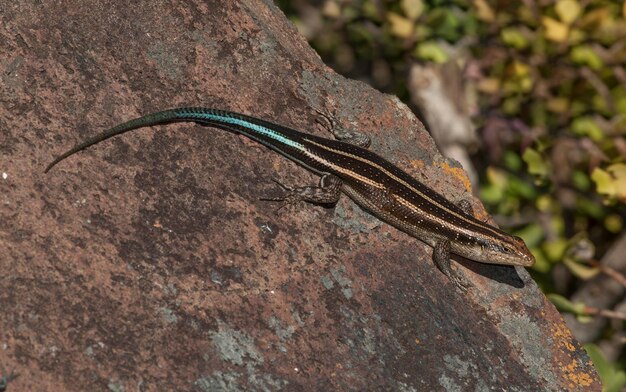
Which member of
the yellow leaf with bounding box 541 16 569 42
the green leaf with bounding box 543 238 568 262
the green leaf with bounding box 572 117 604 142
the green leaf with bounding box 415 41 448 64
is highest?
the yellow leaf with bounding box 541 16 569 42

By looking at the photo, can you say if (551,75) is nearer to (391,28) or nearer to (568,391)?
(391,28)

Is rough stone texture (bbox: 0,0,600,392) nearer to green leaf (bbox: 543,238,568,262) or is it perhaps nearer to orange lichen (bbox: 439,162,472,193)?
orange lichen (bbox: 439,162,472,193)

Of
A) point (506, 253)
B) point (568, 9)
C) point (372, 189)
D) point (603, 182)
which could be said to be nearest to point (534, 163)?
point (603, 182)

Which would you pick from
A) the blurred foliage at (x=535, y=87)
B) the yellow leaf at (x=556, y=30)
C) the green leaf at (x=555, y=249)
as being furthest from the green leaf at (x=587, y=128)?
the green leaf at (x=555, y=249)

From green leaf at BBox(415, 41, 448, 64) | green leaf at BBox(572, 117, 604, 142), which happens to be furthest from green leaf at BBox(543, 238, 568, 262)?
green leaf at BBox(415, 41, 448, 64)

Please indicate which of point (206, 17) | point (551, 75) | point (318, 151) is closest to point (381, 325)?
point (318, 151)

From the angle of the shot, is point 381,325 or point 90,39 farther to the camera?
point 90,39
